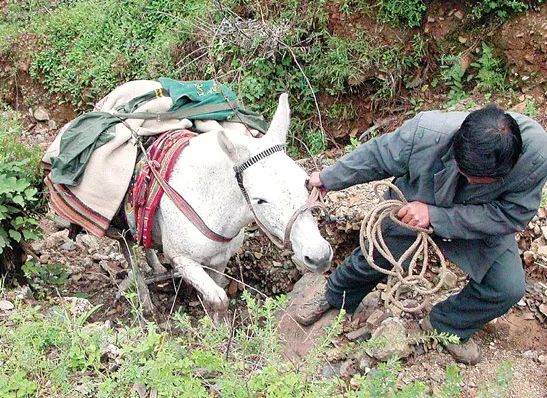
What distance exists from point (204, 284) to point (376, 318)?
1.10 meters

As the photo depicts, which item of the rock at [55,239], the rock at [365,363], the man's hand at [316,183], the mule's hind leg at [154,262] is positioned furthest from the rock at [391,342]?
the rock at [55,239]

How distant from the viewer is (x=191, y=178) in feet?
12.7

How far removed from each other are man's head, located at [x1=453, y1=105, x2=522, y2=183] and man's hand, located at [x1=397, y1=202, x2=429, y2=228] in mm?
422

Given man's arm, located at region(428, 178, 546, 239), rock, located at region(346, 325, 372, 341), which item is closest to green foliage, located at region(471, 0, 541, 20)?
man's arm, located at region(428, 178, 546, 239)

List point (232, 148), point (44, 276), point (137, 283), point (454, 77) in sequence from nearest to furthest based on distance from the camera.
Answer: point (232, 148)
point (137, 283)
point (44, 276)
point (454, 77)

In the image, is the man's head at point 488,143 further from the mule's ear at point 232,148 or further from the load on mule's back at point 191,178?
the mule's ear at point 232,148

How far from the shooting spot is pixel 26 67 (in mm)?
8109

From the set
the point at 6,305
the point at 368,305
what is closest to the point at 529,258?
the point at 368,305

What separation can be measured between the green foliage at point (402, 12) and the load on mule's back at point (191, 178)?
2242 mm

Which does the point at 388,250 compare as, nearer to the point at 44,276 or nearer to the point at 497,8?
the point at 44,276

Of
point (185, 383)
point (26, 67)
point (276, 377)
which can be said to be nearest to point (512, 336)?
point (276, 377)

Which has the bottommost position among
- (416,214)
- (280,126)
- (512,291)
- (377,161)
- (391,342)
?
(391,342)

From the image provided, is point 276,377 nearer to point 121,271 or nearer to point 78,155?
point 78,155

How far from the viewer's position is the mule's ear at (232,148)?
3.55 metres
